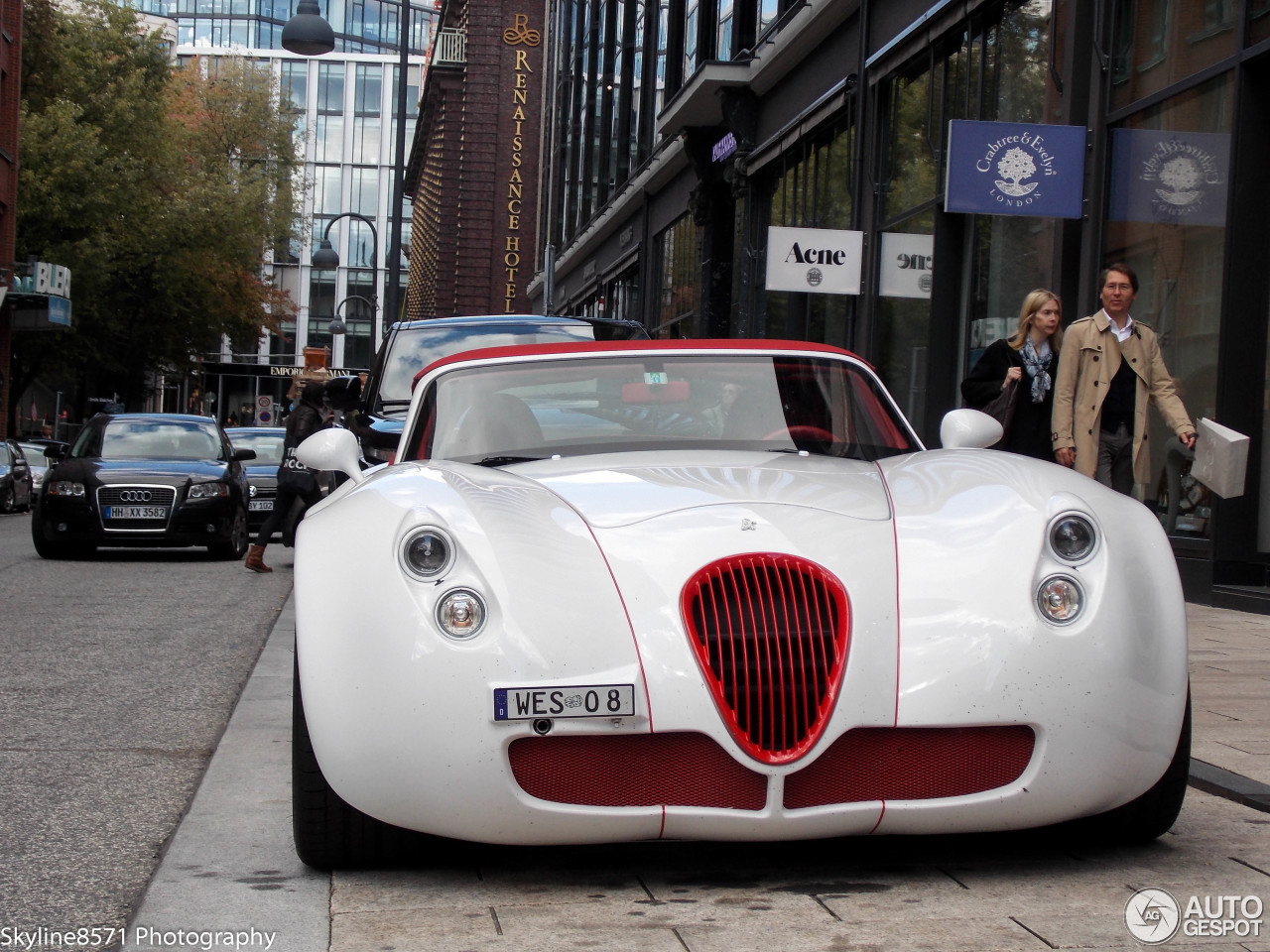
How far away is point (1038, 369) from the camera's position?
317 inches

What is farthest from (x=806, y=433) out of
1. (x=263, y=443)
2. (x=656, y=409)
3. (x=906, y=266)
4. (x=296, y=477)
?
(x=263, y=443)

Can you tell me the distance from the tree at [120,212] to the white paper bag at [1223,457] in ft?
119

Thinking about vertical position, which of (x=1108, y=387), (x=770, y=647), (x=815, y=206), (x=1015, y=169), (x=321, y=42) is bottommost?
(x=770, y=647)

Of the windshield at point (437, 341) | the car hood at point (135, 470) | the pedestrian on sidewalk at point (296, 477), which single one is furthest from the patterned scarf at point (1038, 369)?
the car hood at point (135, 470)

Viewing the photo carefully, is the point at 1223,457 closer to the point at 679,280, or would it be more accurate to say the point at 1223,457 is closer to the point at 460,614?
the point at 460,614

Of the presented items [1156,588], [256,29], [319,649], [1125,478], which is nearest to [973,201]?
[1125,478]

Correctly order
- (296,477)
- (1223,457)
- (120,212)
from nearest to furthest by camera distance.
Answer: (1223,457) → (296,477) → (120,212)

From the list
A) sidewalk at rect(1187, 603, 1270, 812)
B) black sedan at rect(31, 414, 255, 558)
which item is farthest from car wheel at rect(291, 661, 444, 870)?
black sedan at rect(31, 414, 255, 558)

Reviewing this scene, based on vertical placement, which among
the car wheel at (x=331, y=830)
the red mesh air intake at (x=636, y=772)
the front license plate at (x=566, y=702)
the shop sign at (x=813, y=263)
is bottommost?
the car wheel at (x=331, y=830)

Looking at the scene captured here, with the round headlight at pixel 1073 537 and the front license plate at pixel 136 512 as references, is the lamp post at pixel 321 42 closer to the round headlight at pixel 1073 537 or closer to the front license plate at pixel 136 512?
the front license plate at pixel 136 512

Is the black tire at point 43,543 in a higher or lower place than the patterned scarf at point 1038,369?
lower

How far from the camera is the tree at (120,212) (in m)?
39.9

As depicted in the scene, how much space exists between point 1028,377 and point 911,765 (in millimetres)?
4888

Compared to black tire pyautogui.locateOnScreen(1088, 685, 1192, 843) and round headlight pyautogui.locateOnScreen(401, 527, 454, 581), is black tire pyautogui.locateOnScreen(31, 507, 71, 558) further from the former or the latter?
black tire pyautogui.locateOnScreen(1088, 685, 1192, 843)
